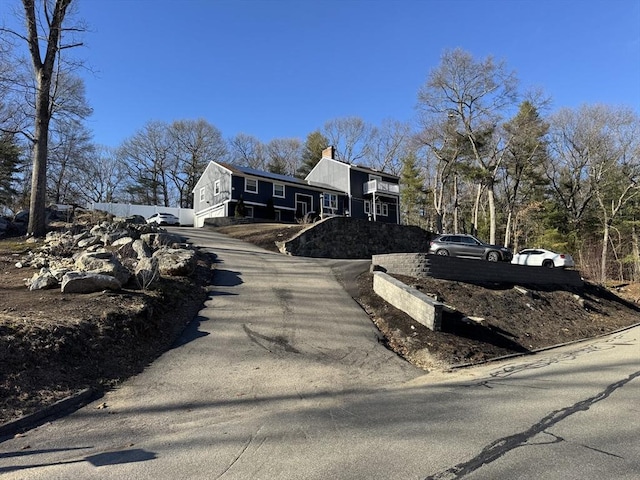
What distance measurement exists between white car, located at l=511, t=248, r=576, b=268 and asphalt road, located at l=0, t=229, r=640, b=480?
40.9 ft

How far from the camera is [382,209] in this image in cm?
4459

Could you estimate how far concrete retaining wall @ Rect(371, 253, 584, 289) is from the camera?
14.7m

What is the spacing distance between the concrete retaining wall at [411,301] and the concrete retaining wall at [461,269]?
1.98 meters

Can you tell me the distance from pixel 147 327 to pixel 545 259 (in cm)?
1995

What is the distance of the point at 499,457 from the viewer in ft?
12.5

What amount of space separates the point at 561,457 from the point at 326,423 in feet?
7.58

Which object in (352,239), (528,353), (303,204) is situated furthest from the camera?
(303,204)

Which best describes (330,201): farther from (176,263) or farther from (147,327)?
(147,327)

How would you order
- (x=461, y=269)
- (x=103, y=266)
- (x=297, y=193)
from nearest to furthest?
(x=103, y=266), (x=461, y=269), (x=297, y=193)

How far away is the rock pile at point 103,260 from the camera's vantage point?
884 centimetres

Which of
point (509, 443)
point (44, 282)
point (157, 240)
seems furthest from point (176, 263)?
point (509, 443)

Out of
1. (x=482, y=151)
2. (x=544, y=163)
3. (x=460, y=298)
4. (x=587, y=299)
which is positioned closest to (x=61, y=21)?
(x=460, y=298)

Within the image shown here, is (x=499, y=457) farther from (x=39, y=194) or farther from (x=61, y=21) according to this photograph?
(x=61, y=21)

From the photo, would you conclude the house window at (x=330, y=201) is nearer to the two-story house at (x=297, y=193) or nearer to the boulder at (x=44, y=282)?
the two-story house at (x=297, y=193)
